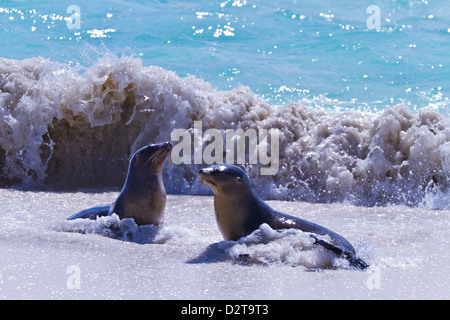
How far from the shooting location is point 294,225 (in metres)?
4.62

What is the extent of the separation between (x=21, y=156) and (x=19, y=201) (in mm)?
1241

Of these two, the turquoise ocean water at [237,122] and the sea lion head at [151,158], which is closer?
the sea lion head at [151,158]

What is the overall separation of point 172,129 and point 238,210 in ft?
10.8

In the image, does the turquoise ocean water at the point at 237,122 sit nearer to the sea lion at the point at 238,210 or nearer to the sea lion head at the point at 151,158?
the sea lion head at the point at 151,158

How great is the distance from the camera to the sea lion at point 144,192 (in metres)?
5.12

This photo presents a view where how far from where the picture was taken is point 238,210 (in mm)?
4621

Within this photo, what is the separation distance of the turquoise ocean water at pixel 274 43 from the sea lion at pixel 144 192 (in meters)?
5.67

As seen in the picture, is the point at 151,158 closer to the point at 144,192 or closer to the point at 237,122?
the point at 144,192

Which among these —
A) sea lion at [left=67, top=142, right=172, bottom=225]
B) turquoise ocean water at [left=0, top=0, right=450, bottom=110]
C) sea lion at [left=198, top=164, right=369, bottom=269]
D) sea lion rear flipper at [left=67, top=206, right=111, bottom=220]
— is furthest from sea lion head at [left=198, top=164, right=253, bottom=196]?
turquoise ocean water at [left=0, top=0, right=450, bottom=110]

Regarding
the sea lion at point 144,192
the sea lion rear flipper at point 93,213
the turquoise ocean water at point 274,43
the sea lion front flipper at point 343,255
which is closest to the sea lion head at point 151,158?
the sea lion at point 144,192

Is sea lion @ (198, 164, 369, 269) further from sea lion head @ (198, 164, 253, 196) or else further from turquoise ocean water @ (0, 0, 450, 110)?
turquoise ocean water @ (0, 0, 450, 110)

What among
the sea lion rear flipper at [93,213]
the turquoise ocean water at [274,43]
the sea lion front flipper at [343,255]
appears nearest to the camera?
the sea lion front flipper at [343,255]

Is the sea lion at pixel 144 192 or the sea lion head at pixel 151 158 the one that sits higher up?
the sea lion head at pixel 151 158
